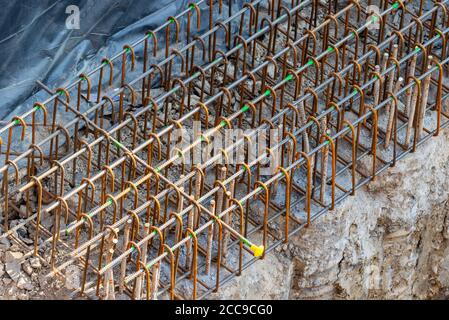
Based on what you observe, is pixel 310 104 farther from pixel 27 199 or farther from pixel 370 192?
pixel 27 199

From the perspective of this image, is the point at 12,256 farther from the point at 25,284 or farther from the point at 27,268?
the point at 25,284

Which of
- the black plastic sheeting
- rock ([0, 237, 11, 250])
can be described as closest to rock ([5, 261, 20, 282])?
rock ([0, 237, 11, 250])

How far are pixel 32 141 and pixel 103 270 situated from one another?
199cm

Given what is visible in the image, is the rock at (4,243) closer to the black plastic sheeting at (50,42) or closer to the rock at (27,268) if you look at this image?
the rock at (27,268)

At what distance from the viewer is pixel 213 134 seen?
1705cm

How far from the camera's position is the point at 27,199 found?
1677 centimetres

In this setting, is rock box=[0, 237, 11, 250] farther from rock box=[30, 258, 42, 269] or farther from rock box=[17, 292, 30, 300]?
rock box=[17, 292, 30, 300]

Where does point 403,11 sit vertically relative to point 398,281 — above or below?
above

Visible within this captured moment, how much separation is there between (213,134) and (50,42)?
201 cm

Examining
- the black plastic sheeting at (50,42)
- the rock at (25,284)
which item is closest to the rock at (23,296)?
the rock at (25,284)

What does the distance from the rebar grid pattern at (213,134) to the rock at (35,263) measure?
0.11m

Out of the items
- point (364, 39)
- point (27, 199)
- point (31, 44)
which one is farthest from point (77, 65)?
point (364, 39)

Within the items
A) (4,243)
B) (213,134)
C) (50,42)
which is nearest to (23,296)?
(4,243)

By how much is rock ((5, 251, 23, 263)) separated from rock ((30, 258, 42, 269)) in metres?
0.13
